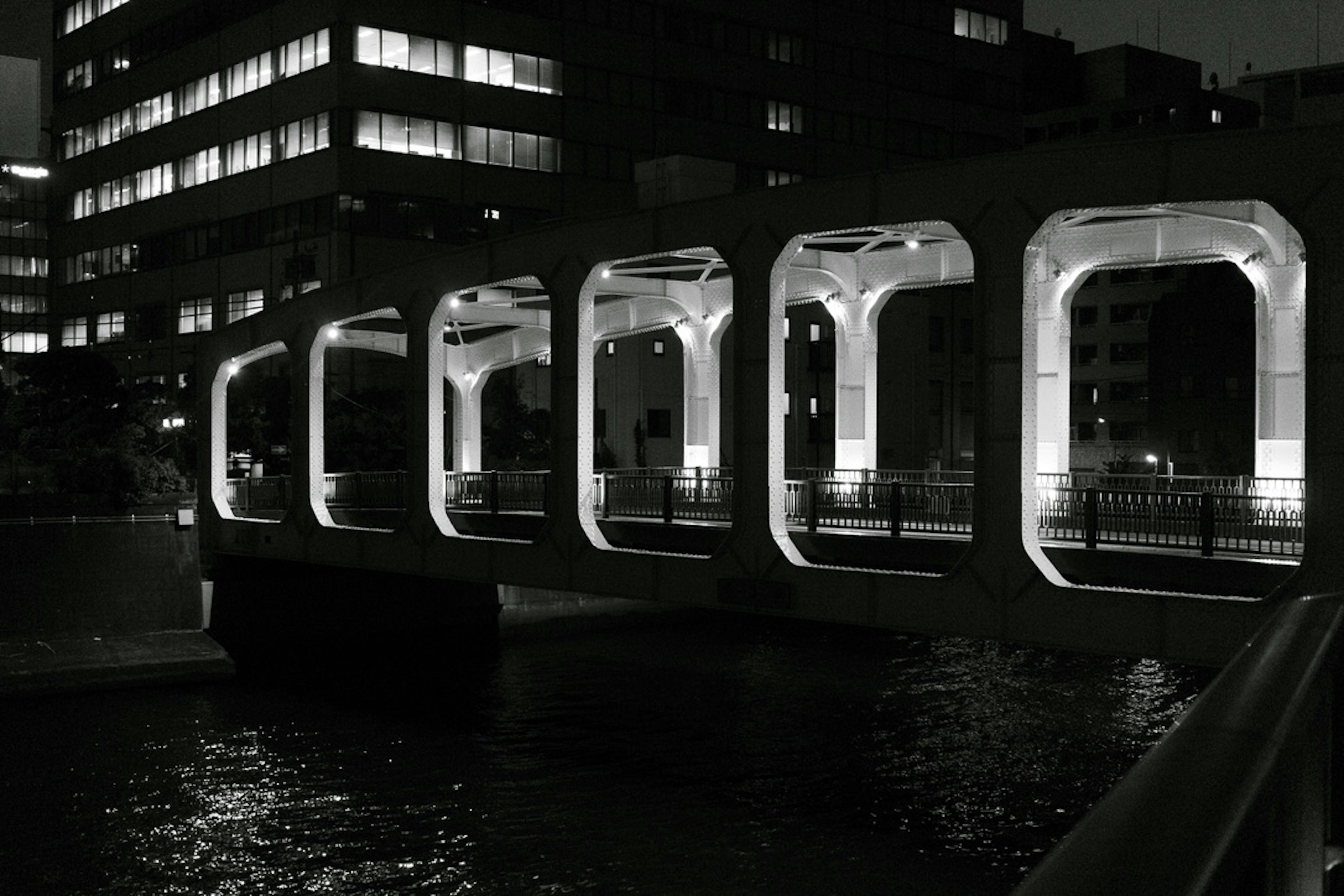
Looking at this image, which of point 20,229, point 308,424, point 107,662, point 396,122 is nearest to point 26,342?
point 20,229

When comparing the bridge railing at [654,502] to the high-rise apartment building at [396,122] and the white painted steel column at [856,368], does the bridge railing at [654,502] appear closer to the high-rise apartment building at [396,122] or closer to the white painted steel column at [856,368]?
the white painted steel column at [856,368]

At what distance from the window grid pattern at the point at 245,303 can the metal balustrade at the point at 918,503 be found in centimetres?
2923

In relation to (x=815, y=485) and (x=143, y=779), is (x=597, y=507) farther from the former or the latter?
(x=143, y=779)

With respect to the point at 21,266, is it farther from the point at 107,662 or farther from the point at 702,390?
the point at 702,390

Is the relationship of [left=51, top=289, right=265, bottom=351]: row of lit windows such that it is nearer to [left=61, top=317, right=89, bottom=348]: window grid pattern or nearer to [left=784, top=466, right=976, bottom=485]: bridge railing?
[left=61, top=317, right=89, bottom=348]: window grid pattern

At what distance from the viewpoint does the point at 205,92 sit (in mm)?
70688

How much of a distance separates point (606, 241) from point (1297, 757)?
75.1 feet

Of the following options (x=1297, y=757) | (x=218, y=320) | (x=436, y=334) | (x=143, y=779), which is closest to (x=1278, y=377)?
(x=436, y=334)

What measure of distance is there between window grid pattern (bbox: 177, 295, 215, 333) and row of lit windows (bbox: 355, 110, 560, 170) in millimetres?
11994

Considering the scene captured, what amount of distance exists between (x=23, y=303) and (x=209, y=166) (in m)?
57.1

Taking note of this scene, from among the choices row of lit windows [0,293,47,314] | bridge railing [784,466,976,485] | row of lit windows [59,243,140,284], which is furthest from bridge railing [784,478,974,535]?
row of lit windows [0,293,47,314]

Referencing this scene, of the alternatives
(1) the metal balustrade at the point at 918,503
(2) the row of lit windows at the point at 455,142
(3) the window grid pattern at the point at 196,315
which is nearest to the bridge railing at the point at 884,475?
(1) the metal balustrade at the point at 918,503

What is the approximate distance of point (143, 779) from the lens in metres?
24.5

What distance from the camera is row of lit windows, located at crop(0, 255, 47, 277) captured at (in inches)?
4670
